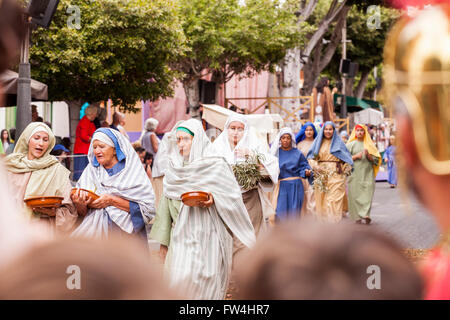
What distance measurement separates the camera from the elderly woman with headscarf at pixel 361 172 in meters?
13.6

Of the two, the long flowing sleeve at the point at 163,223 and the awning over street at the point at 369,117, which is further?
the awning over street at the point at 369,117

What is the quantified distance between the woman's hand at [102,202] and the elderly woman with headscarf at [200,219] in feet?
1.87

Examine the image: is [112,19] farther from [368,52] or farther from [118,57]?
[368,52]

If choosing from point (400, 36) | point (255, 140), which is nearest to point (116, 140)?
point (255, 140)

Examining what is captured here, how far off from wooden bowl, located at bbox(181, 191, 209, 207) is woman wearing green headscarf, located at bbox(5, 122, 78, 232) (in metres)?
0.88

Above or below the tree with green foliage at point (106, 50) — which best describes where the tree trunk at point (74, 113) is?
below

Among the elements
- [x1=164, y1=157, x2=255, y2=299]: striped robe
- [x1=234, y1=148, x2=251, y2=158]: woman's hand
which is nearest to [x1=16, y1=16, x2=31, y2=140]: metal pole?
[x1=234, y1=148, x2=251, y2=158]: woman's hand

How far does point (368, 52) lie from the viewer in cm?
3747

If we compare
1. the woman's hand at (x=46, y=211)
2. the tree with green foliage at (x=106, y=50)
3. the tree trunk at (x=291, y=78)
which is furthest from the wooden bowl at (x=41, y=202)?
the tree trunk at (x=291, y=78)

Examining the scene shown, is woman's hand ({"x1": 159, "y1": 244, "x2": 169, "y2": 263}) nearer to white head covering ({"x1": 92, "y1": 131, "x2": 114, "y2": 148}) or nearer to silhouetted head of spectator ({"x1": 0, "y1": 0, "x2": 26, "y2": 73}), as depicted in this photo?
white head covering ({"x1": 92, "y1": 131, "x2": 114, "y2": 148})

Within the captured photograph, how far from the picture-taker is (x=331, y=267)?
3.49 feet

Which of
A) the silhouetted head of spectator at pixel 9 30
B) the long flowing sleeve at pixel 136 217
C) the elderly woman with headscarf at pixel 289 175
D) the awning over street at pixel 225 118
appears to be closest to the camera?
the silhouetted head of spectator at pixel 9 30

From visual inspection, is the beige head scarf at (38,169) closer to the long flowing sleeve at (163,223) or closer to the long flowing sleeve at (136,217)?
the long flowing sleeve at (136,217)

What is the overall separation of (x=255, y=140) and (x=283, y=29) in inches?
524
